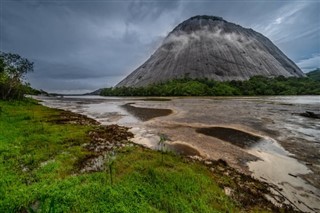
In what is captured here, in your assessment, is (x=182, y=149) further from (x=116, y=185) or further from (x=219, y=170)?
(x=116, y=185)

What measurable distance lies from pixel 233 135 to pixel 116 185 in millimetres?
14337

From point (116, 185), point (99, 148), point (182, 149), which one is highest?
point (116, 185)

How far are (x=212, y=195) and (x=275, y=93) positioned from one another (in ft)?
395

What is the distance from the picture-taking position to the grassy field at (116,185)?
6.73 metres

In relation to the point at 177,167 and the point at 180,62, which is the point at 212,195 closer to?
the point at 177,167

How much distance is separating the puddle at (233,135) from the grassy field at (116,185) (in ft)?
22.2

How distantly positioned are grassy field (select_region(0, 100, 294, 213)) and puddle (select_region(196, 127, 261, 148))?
6.77 m

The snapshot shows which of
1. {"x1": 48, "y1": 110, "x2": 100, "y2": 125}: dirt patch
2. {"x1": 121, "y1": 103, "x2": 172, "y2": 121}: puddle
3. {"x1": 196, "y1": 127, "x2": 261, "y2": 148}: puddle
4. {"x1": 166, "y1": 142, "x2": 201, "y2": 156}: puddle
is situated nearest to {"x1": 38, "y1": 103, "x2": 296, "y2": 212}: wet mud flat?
{"x1": 166, "y1": 142, "x2": 201, "y2": 156}: puddle

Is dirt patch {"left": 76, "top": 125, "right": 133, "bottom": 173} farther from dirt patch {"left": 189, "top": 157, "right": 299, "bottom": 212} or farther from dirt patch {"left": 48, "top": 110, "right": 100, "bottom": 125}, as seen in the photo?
dirt patch {"left": 48, "top": 110, "right": 100, "bottom": 125}

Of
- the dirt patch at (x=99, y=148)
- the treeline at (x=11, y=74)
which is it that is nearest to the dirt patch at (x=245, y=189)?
the dirt patch at (x=99, y=148)

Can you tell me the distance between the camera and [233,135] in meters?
19.5

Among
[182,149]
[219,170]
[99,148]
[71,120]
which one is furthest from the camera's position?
[71,120]

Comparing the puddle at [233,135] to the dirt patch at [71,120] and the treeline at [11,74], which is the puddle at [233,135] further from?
the treeline at [11,74]

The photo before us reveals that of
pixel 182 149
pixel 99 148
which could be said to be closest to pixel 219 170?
pixel 182 149
